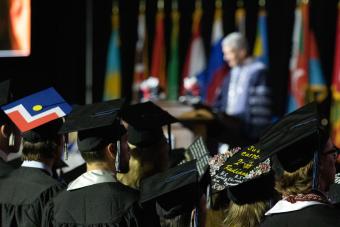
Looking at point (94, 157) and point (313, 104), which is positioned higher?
point (313, 104)

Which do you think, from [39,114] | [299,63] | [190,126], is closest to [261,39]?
[299,63]

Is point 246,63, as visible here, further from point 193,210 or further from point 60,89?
point 193,210

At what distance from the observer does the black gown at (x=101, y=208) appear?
3.42 metres

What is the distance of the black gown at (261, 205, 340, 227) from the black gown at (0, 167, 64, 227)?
1.47 m

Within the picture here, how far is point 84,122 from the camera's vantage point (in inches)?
151

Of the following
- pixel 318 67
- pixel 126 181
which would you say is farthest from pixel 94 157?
pixel 318 67

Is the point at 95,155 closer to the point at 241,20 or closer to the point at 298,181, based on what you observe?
the point at 298,181

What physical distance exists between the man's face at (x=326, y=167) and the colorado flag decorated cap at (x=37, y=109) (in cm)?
171

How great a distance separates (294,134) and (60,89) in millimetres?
8448

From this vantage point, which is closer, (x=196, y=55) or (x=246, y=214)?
(x=246, y=214)

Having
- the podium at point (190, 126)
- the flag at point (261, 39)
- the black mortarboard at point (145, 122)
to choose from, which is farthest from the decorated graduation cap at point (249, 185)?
the flag at point (261, 39)

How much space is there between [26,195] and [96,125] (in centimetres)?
58

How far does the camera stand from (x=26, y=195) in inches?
157

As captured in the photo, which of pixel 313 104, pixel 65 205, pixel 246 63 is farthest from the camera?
pixel 246 63
